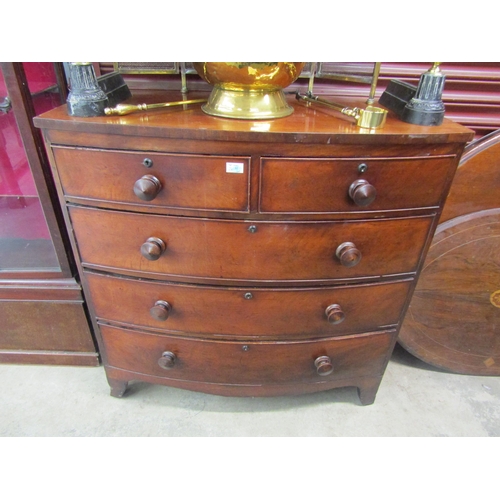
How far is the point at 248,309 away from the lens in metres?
0.97

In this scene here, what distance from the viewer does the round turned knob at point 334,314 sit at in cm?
96

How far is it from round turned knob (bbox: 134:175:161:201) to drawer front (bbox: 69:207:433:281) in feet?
0.26

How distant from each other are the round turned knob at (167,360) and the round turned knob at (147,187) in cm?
52

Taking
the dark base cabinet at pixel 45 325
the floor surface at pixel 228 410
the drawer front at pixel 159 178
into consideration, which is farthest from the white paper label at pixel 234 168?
the floor surface at pixel 228 410

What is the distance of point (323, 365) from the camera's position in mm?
1053

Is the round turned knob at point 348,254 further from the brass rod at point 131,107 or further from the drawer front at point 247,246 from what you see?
the brass rod at point 131,107

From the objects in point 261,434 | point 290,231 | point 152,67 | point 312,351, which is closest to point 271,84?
point 290,231

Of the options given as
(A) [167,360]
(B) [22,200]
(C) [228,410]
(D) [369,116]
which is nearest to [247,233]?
(D) [369,116]

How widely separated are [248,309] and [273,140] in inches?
18.7

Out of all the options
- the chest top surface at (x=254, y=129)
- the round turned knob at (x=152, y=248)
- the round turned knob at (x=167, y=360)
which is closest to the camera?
the chest top surface at (x=254, y=129)

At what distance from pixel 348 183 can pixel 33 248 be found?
1.15m

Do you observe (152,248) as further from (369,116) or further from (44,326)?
(44,326)

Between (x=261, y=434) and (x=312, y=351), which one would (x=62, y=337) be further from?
(x=312, y=351)

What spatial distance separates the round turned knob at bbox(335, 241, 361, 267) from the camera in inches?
33.4
